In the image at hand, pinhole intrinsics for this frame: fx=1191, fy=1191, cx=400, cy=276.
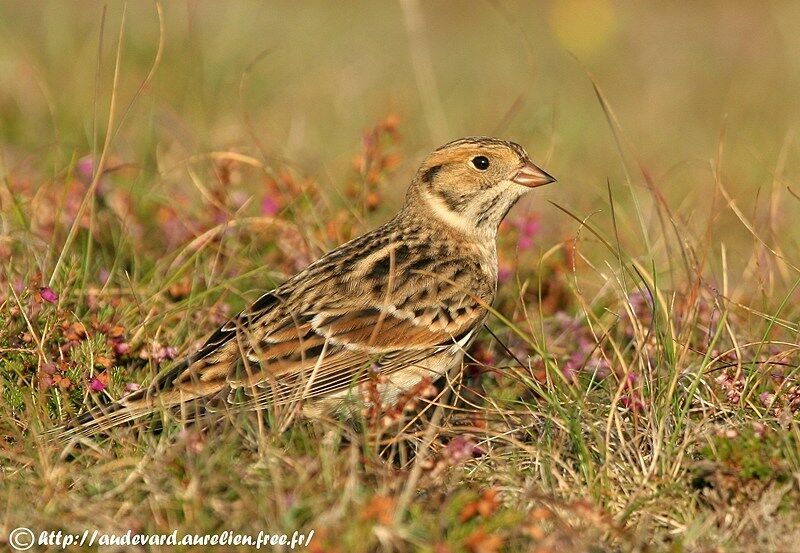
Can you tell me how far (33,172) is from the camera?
A: 7.29 meters

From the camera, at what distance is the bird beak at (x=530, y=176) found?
226 inches

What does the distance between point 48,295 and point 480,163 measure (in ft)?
7.15

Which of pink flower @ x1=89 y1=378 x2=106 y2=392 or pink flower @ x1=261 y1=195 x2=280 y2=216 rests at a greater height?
pink flower @ x1=261 y1=195 x2=280 y2=216

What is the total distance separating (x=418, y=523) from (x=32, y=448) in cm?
146

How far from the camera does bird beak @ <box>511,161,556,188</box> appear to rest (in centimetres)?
573

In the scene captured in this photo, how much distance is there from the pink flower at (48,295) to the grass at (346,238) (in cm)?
5

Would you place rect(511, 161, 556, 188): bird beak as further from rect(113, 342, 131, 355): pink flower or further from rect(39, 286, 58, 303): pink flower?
rect(39, 286, 58, 303): pink flower

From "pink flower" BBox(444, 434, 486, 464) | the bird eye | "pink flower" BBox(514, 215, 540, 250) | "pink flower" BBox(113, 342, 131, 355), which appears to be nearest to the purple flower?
"pink flower" BBox(113, 342, 131, 355)

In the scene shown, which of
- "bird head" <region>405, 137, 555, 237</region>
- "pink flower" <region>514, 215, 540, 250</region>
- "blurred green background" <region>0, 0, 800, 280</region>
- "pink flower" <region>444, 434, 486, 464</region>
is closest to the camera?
"pink flower" <region>444, 434, 486, 464</region>

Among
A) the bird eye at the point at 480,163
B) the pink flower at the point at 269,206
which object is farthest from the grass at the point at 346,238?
the bird eye at the point at 480,163

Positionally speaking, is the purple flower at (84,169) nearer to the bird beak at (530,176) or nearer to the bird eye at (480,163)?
the bird eye at (480,163)

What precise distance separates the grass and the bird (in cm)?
19

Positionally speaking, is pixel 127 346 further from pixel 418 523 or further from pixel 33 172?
pixel 33 172

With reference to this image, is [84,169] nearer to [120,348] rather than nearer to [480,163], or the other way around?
[120,348]
